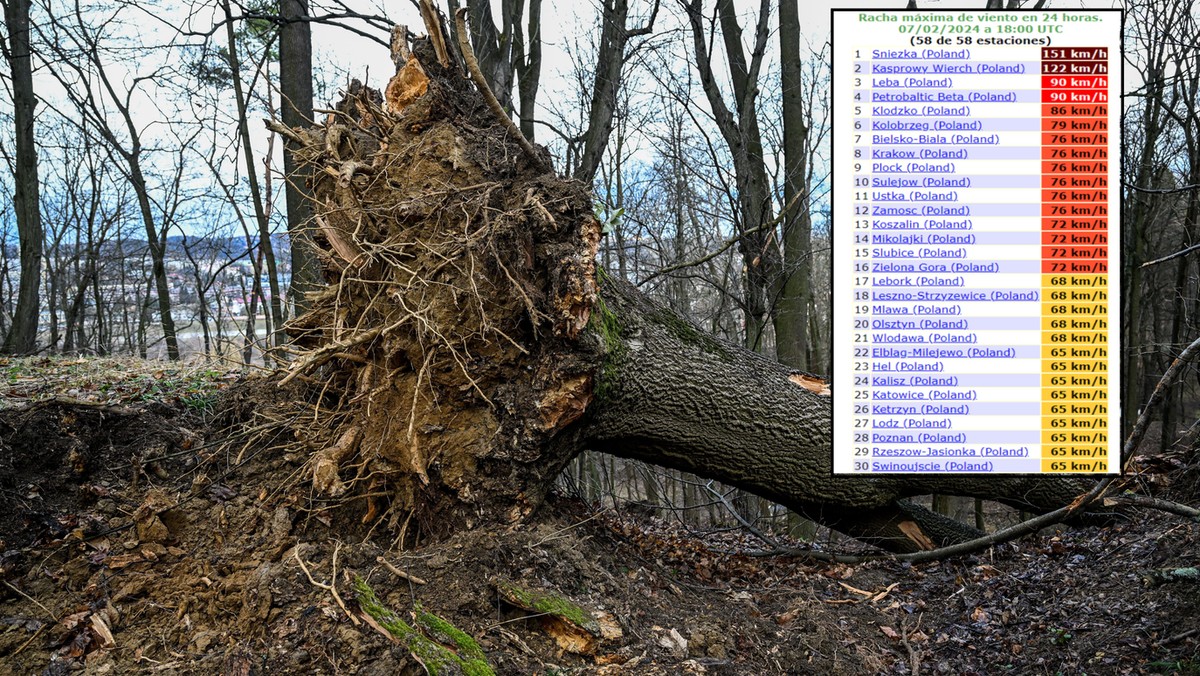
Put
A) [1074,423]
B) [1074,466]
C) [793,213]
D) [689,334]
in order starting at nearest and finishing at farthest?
[1074,423] → [1074,466] → [689,334] → [793,213]

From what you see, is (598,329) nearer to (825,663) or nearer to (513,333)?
(513,333)

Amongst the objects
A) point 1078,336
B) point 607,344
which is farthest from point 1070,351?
point 607,344

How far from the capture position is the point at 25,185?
10.4m

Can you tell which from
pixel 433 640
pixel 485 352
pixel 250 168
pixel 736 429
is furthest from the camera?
pixel 250 168

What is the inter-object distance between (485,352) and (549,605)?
4.12ft

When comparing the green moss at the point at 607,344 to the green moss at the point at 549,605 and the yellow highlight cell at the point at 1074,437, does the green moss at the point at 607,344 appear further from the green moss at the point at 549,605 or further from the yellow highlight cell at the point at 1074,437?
the yellow highlight cell at the point at 1074,437

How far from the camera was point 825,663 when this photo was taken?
323 cm

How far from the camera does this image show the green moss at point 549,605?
2999 mm

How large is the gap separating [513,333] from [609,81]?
5522 millimetres

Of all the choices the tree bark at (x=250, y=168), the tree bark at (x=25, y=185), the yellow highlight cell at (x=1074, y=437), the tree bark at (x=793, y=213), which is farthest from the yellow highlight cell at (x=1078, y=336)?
the tree bark at (x=25, y=185)

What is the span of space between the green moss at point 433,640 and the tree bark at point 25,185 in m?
9.97

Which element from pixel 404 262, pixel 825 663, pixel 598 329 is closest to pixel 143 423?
pixel 404 262

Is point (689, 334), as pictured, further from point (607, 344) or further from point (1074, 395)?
point (1074, 395)

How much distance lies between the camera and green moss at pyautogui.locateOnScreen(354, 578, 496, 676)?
2686 millimetres
